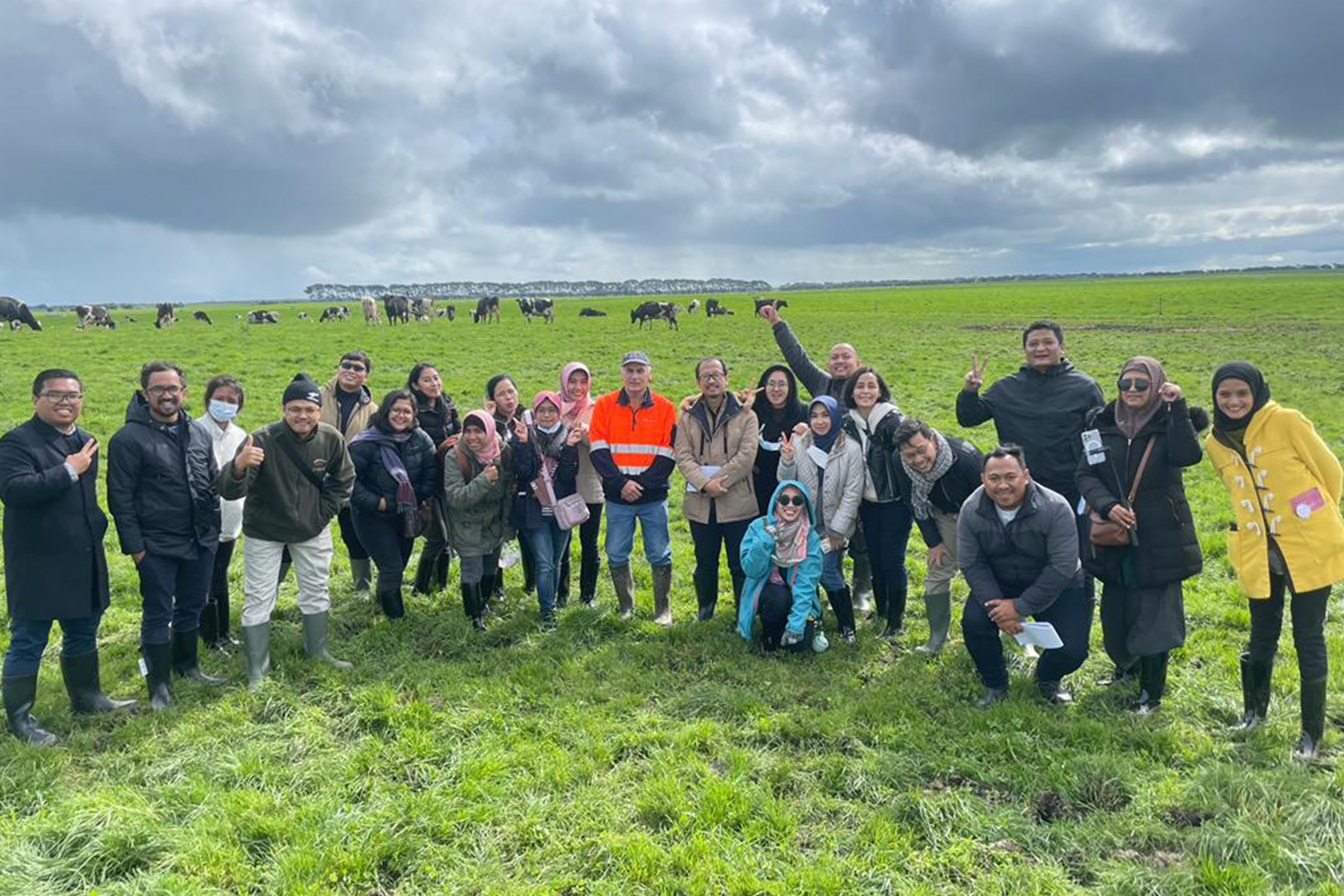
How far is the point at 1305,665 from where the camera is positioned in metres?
4.43

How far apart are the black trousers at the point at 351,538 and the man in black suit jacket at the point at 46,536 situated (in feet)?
7.08

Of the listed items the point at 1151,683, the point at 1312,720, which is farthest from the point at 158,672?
the point at 1312,720

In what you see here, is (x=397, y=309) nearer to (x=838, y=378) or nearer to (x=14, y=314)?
(x=14, y=314)

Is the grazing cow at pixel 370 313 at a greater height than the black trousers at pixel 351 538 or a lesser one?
greater

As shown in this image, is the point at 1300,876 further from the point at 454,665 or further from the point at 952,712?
the point at 454,665

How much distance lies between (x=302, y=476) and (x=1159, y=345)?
1158 inches

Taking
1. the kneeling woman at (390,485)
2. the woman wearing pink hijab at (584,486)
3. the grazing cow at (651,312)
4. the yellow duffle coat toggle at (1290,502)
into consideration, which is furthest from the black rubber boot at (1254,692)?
the grazing cow at (651,312)

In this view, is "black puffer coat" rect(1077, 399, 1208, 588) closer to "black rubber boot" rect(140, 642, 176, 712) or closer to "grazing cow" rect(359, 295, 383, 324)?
"black rubber boot" rect(140, 642, 176, 712)

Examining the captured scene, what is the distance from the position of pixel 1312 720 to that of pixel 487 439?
5.81 metres

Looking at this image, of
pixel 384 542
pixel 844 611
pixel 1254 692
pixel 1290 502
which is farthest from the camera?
pixel 384 542

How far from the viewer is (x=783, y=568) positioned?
6.09 m

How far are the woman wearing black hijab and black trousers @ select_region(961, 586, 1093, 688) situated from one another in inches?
81.2

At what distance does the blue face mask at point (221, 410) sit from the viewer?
233 inches

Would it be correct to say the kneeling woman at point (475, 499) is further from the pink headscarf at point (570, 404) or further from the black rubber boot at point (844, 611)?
the black rubber boot at point (844, 611)
